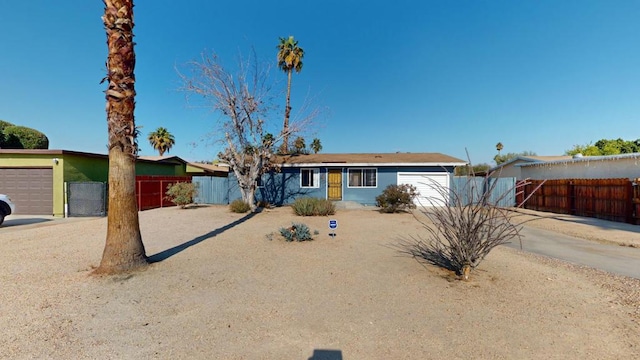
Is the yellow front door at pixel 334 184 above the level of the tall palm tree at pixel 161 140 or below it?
below

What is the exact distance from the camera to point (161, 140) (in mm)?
37406

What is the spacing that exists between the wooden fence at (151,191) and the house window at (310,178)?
8.71 meters

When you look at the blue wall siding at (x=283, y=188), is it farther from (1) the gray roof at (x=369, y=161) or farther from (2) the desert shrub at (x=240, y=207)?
(2) the desert shrub at (x=240, y=207)

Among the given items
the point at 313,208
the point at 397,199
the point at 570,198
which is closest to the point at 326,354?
the point at 313,208

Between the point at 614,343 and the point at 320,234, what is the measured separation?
277 inches

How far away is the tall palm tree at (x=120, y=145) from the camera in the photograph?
5391mm

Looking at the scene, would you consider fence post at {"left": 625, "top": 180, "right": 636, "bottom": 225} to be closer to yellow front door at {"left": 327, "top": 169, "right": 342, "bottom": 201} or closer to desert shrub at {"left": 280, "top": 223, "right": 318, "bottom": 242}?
yellow front door at {"left": 327, "top": 169, "right": 342, "bottom": 201}

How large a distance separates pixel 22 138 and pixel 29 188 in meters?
15.4

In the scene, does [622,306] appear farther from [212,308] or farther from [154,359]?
[154,359]

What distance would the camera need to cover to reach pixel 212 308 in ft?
13.2

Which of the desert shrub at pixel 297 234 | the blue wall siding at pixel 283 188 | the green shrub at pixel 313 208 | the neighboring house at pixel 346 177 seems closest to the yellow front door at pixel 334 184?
the neighboring house at pixel 346 177

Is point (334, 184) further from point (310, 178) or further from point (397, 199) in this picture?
point (397, 199)

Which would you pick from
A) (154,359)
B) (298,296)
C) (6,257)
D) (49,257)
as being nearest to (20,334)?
(154,359)

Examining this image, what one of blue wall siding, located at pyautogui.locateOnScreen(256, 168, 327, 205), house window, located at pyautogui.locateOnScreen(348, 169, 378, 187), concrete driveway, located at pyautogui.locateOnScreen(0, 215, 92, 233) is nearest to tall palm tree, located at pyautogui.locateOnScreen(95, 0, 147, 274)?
concrete driveway, located at pyautogui.locateOnScreen(0, 215, 92, 233)
